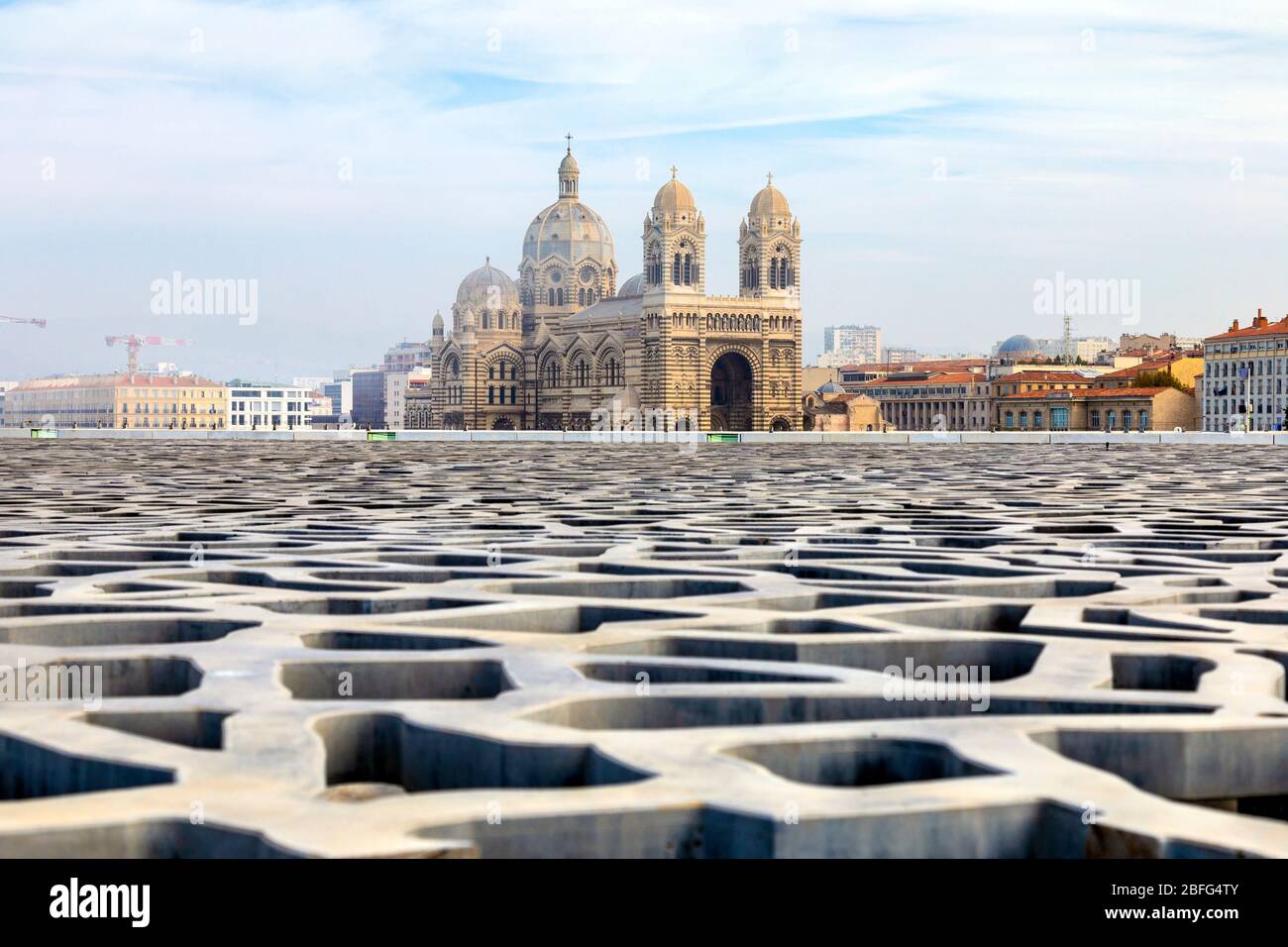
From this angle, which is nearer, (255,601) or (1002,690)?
(1002,690)

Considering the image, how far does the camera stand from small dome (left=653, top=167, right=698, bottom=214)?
4473 inches

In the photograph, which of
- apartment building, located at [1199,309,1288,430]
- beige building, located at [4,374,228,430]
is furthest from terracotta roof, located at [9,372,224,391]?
apartment building, located at [1199,309,1288,430]

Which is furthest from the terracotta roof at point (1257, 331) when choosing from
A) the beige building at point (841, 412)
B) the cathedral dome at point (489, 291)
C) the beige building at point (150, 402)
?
the beige building at point (150, 402)

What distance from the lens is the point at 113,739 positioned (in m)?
4.83

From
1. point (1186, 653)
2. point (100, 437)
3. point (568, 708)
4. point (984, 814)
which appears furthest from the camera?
point (100, 437)

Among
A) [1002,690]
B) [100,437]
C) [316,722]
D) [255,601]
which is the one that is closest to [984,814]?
[1002,690]

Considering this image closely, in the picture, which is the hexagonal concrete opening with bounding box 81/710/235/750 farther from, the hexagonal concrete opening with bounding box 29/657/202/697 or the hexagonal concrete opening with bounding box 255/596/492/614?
the hexagonal concrete opening with bounding box 255/596/492/614

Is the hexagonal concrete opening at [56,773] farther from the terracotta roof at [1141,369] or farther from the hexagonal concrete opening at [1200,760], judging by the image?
the terracotta roof at [1141,369]

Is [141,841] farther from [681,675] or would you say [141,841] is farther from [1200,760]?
[1200,760]

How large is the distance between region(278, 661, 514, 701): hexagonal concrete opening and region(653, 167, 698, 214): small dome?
108587 mm

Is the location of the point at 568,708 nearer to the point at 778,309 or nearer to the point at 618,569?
the point at 618,569

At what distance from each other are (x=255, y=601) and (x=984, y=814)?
4.42 m

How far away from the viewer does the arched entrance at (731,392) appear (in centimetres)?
11581

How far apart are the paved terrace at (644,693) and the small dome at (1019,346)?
148533 millimetres
